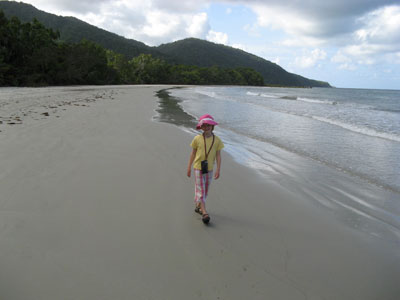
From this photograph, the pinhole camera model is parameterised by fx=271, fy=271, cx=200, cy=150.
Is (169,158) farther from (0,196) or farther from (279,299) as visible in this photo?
(279,299)

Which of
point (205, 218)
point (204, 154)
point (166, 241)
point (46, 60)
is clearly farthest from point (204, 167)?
point (46, 60)

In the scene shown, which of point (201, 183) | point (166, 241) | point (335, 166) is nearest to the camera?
point (166, 241)

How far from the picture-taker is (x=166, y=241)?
3303mm

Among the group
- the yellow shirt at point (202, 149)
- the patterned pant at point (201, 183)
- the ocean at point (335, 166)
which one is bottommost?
the ocean at point (335, 166)

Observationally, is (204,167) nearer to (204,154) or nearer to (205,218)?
(204,154)

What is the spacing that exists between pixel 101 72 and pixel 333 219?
6975 cm

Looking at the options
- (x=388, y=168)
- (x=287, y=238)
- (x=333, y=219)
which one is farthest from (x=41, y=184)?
(x=388, y=168)

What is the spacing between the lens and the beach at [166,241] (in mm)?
2619

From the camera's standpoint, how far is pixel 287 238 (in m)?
3.58

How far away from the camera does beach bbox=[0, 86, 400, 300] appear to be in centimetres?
262

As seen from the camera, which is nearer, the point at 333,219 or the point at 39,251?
the point at 39,251

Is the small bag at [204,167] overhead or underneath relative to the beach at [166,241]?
overhead

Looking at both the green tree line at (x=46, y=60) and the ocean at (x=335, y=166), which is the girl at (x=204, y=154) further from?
the green tree line at (x=46, y=60)

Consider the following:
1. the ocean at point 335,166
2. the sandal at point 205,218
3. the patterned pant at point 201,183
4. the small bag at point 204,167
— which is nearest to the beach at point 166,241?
the sandal at point 205,218
